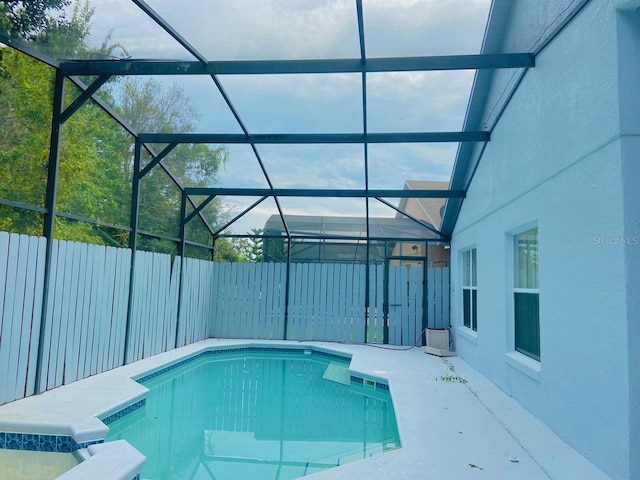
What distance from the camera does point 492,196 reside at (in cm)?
598

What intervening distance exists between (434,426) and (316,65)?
382 centimetres

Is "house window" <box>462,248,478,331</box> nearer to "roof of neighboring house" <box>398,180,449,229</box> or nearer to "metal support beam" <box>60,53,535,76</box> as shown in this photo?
"roof of neighboring house" <box>398,180,449,229</box>

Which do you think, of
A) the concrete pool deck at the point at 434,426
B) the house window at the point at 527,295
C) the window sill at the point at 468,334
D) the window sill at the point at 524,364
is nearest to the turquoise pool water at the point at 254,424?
the concrete pool deck at the point at 434,426

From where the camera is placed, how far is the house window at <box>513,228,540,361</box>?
4610 mm

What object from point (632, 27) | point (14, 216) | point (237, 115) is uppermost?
point (237, 115)

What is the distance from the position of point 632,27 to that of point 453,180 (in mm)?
4825

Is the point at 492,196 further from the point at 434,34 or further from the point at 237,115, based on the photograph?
the point at 237,115

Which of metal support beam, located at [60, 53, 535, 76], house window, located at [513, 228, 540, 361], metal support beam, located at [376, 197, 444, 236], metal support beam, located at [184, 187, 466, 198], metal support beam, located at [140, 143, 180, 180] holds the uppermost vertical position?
metal support beam, located at [60, 53, 535, 76]

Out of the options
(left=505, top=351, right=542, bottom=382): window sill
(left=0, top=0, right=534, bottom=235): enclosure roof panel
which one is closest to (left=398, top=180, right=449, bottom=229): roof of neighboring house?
(left=0, top=0, right=534, bottom=235): enclosure roof panel

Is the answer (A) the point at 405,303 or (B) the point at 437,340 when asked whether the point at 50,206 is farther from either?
(A) the point at 405,303

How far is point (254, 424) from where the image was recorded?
4.93 metres

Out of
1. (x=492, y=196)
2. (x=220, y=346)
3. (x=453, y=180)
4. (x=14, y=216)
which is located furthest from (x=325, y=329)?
(x=14, y=216)

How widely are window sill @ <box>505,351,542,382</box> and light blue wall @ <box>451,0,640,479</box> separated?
0.02 metres

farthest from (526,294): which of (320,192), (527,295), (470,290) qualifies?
(320,192)
